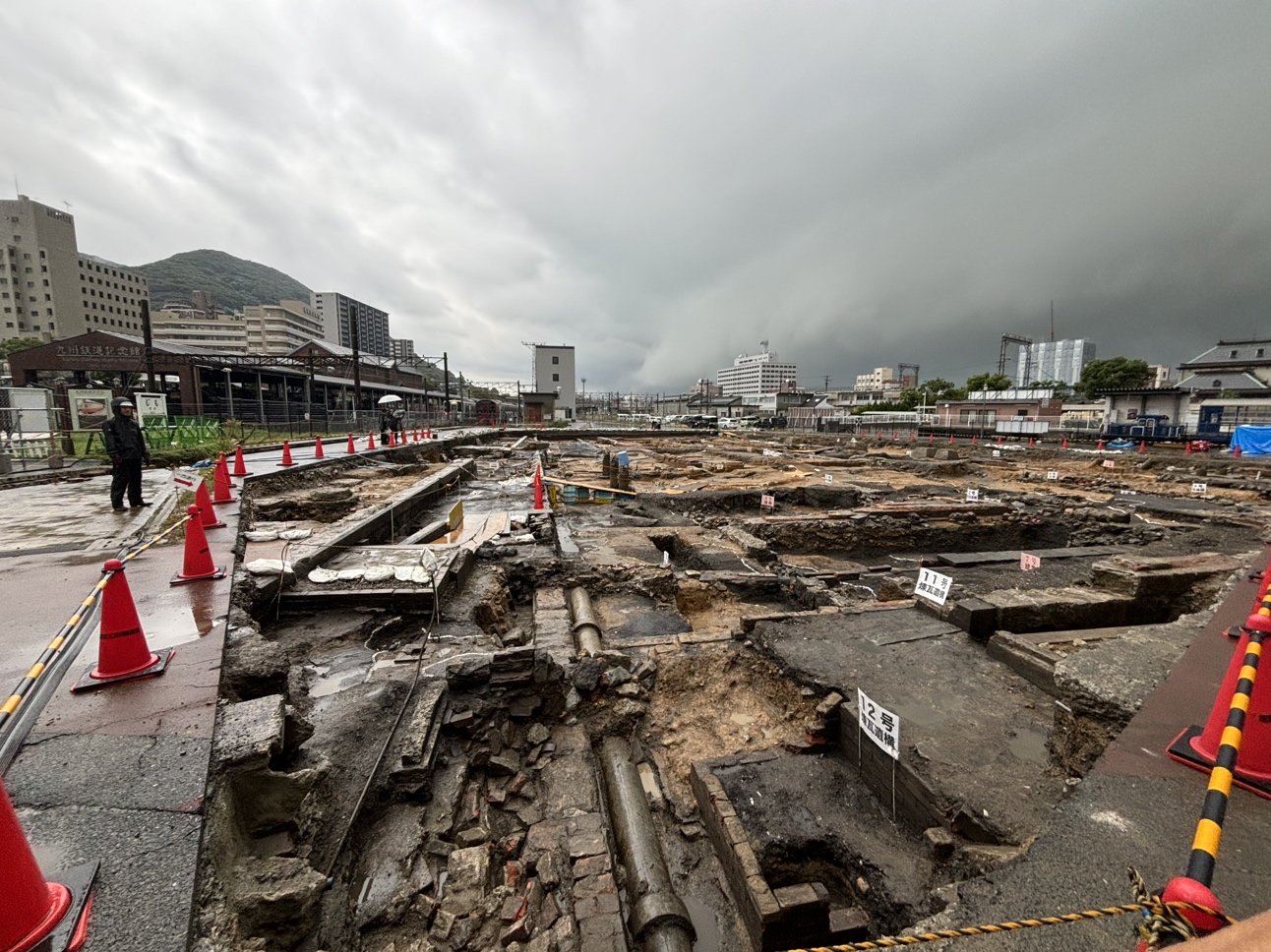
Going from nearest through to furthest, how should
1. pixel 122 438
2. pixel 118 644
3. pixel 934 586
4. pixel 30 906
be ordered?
pixel 30 906 → pixel 118 644 → pixel 934 586 → pixel 122 438

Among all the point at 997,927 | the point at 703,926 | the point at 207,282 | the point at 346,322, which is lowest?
the point at 703,926

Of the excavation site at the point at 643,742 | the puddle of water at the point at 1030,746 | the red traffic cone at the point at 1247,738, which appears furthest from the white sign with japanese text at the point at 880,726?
the red traffic cone at the point at 1247,738

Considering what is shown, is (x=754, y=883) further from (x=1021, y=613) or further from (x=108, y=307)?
(x=108, y=307)

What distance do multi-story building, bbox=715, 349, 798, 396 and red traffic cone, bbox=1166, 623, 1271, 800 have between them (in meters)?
151

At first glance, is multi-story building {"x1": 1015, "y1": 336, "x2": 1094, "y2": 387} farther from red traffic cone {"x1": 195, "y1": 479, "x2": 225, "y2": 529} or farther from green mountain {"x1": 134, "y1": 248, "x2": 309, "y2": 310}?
green mountain {"x1": 134, "y1": 248, "x2": 309, "y2": 310}

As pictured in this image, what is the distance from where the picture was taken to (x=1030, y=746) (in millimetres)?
3578

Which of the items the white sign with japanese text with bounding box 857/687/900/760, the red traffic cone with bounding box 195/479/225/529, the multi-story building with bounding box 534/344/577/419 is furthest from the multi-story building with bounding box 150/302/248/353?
the white sign with japanese text with bounding box 857/687/900/760

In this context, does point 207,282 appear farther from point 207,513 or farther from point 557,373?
point 207,513

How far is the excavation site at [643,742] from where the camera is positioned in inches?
102

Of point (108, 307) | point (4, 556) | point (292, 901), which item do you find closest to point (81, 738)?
point (292, 901)

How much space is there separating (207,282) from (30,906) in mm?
234072

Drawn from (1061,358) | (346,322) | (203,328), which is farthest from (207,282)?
(1061,358)

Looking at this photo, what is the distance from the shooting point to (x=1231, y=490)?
586 inches

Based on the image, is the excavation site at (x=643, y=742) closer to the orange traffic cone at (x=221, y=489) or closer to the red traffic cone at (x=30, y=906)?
the red traffic cone at (x=30, y=906)
